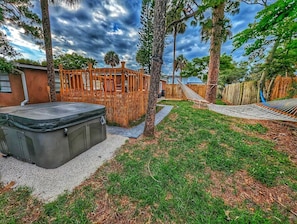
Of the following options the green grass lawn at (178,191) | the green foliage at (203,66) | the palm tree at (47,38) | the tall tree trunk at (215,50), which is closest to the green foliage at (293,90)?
the tall tree trunk at (215,50)

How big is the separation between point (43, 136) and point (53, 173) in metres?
0.63

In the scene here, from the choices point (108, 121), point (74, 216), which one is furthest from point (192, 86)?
point (74, 216)

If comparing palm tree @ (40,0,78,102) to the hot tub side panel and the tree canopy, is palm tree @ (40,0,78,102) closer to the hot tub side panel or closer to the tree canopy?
the hot tub side panel

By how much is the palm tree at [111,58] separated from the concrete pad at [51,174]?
Answer: 21.4 metres

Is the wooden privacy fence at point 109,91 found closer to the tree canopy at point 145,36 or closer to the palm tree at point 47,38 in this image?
the palm tree at point 47,38

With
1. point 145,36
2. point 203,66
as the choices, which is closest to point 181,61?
point 203,66

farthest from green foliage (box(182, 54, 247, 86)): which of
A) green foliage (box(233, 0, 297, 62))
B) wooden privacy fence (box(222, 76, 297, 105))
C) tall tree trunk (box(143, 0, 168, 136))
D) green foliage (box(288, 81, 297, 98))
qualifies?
tall tree trunk (box(143, 0, 168, 136))

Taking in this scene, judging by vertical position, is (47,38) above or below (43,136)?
above

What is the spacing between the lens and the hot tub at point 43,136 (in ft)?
6.46

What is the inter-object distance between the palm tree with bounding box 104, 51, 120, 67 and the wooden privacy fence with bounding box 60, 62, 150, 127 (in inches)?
709

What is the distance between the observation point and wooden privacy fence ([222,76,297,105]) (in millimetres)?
5246

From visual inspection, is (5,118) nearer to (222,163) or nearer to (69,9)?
(222,163)

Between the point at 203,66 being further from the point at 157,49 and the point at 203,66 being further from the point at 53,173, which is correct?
the point at 53,173

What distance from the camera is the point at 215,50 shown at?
6797mm
